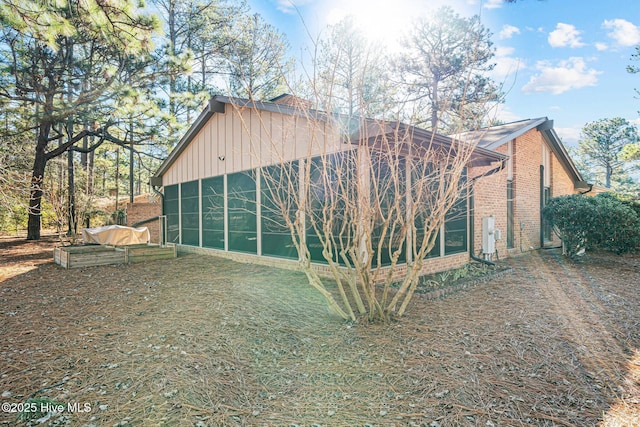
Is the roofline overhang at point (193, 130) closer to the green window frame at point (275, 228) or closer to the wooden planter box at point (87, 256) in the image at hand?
the green window frame at point (275, 228)

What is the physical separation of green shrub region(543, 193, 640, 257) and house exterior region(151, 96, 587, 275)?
4.18 feet

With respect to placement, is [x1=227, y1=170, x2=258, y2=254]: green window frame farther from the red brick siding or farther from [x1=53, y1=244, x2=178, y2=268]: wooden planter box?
the red brick siding

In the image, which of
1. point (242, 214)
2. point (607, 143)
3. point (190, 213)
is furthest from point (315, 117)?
point (607, 143)

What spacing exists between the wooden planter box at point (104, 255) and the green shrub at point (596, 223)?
10.4m

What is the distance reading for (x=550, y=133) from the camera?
10.7m

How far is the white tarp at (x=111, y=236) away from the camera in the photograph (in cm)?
1019

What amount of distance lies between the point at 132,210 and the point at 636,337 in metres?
15.5

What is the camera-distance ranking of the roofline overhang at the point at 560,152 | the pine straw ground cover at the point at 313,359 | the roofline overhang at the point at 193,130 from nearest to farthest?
the pine straw ground cover at the point at 313,359
the roofline overhang at the point at 193,130
the roofline overhang at the point at 560,152

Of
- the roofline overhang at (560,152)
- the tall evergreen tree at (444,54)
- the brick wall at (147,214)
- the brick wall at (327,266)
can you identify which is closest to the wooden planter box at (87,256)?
the brick wall at (327,266)

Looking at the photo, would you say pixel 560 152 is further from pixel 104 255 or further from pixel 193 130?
pixel 104 255

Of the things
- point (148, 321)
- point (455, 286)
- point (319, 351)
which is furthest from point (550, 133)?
point (148, 321)

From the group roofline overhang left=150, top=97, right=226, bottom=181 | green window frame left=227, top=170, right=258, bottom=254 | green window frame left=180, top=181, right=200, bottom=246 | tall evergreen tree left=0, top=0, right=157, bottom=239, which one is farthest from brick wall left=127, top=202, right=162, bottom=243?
green window frame left=227, top=170, right=258, bottom=254

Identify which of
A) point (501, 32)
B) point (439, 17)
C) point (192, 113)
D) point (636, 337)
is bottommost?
point (636, 337)

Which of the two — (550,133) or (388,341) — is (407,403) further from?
(550,133)
